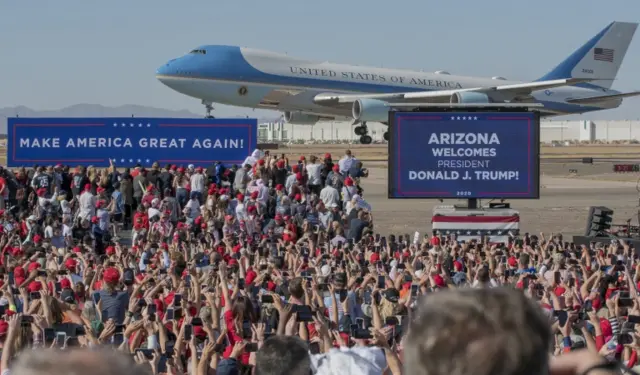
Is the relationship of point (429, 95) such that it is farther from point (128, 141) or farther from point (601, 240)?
point (601, 240)

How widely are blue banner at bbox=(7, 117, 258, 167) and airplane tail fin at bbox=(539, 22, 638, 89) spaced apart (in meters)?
33.7

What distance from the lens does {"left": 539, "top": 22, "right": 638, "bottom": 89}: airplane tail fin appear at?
58.0 m

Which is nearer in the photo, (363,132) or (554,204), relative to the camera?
(554,204)

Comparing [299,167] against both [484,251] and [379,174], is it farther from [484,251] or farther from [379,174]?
[379,174]

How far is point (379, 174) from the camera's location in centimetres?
4862

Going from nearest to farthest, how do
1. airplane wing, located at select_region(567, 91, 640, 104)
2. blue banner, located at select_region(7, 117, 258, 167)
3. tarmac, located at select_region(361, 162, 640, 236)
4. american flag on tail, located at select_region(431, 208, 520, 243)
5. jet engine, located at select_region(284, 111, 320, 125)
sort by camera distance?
1. american flag on tail, located at select_region(431, 208, 520, 243)
2. blue banner, located at select_region(7, 117, 258, 167)
3. tarmac, located at select_region(361, 162, 640, 236)
4. jet engine, located at select_region(284, 111, 320, 125)
5. airplane wing, located at select_region(567, 91, 640, 104)

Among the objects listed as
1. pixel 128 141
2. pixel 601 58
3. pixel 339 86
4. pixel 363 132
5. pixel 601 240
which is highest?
pixel 601 58

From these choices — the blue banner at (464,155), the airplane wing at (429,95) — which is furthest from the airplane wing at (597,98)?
the blue banner at (464,155)

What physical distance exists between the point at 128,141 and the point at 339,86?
24186mm

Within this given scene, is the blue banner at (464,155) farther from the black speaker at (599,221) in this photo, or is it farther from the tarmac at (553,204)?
the tarmac at (553,204)

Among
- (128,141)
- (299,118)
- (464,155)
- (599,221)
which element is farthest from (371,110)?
(599,221)

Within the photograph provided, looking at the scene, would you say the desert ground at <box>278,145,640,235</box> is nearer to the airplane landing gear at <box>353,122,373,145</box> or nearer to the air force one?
the airplane landing gear at <box>353,122,373,145</box>

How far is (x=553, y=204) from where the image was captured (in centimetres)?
3356

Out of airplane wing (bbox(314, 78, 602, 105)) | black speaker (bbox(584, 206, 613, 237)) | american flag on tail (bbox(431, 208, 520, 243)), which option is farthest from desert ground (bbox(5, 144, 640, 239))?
american flag on tail (bbox(431, 208, 520, 243))
